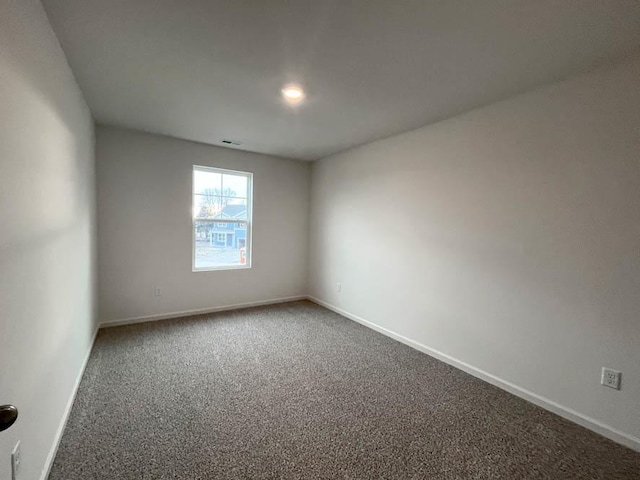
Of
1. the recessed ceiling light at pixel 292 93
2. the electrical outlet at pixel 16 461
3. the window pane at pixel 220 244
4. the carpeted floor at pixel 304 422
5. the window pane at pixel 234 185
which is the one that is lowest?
the carpeted floor at pixel 304 422

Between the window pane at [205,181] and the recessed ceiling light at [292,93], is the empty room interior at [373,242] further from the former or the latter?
the window pane at [205,181]

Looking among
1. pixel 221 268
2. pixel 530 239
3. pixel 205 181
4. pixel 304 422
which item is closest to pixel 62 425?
pixel 304 422

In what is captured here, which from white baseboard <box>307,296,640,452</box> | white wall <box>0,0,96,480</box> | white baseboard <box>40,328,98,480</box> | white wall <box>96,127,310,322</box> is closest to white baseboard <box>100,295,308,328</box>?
white wall <box>96,127,310,322</box>

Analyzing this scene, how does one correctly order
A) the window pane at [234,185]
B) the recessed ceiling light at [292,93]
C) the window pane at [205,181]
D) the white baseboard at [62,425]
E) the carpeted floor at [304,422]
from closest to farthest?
1. the white baseboard at [62,425]
2. the carpeted floor at [304,422]
3. the recessed ceiling light at [292,93]
4. the window pane at [205,181]
5. the window pane at [234,185]

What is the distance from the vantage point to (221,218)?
4363 millimetres

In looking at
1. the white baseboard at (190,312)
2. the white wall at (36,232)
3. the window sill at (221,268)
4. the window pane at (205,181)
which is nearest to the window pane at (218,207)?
the window pane at (205,181)

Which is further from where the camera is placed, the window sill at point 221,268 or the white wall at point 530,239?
the window sill at point 221,268

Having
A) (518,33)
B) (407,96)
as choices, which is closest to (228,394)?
(407,96)

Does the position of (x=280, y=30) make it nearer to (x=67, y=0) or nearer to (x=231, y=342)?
(x=67, y=0)

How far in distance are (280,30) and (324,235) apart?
327cm

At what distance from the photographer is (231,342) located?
3238 millimetres

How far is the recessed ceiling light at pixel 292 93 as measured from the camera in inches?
93.7

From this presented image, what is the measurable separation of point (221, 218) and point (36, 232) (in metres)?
2.91

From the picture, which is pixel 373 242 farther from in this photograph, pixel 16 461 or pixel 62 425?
pixel 16 461
